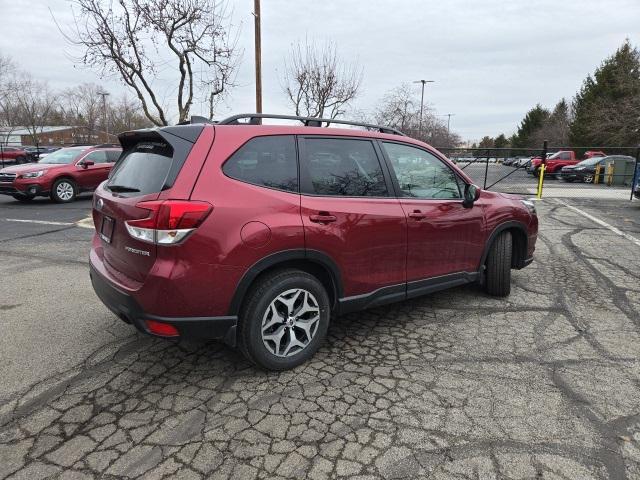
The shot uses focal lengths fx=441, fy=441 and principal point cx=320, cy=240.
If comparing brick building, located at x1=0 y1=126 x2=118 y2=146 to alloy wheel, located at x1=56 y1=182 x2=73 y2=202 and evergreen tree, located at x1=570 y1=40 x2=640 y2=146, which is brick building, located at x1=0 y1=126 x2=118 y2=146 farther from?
evergreen tree, located at x1=570 y1=40 x2=640 y2=146

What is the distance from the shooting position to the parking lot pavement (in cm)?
221

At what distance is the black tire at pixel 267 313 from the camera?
2.84m

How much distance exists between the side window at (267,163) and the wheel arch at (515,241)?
7.52 feet

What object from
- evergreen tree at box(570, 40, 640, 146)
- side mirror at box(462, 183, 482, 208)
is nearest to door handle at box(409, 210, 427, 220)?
side mirror at box(462, 183, 482, 208)

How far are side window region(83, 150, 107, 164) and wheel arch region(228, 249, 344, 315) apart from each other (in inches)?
467

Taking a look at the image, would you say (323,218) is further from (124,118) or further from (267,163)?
(124,118)

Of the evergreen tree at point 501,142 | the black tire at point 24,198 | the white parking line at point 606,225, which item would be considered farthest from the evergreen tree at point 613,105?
the evergreen tree at point 501,142

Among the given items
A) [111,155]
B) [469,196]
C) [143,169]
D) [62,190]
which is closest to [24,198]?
[62,190]

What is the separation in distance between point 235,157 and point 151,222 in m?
0.66

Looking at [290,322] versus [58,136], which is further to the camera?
[58,136]

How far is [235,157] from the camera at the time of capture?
2820 mm

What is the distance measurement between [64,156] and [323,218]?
1237cm

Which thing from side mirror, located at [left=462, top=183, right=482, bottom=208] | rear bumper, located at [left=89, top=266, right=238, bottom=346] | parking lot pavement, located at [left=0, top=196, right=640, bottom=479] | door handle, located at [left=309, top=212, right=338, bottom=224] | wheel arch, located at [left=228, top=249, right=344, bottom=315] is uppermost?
side mirror, located at [left=462, top=183, right=482, bottom=208]

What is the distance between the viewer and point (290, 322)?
3043 mm
